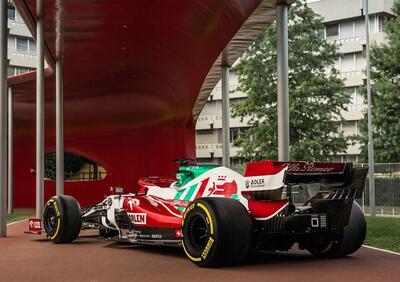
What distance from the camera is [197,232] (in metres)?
8.81

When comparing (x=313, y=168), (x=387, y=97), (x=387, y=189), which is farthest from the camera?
(x=387, y=97)

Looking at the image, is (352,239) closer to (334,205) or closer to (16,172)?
(334,205)

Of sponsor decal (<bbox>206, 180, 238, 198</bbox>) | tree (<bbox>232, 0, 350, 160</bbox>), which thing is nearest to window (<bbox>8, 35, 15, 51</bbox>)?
tree (<bbox>232, 0, 350, 160</bbox>)

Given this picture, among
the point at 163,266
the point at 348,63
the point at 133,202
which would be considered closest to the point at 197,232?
the point at 163,266

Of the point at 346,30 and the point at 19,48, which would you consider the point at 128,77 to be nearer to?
the point at 346,30

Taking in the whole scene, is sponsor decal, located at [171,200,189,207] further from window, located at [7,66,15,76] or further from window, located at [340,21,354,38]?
window, located at [340,21,354,38]

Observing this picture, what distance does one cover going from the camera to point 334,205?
8.77 metres

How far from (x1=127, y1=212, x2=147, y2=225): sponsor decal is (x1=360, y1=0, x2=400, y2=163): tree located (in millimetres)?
22713

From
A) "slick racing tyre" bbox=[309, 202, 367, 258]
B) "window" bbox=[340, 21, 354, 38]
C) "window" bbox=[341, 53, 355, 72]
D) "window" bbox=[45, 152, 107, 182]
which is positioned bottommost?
"slick racing tyre" bbox=[309, 202, 367, 258]

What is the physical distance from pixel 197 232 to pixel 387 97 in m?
24.3

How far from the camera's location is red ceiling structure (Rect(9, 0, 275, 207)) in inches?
669

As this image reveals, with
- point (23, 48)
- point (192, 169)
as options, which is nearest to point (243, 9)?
point (192, 169)

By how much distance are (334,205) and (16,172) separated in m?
24.5

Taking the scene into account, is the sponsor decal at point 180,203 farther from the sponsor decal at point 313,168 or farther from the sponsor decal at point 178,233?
the sponsor decal at point 313,168
